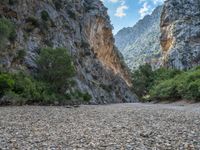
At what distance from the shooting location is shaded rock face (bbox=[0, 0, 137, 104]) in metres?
57.4

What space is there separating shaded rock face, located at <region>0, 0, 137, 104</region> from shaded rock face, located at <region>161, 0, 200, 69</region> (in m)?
20.2

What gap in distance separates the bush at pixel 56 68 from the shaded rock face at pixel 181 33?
72169 mm

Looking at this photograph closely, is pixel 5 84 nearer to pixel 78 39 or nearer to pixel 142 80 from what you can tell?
pixel 78 39

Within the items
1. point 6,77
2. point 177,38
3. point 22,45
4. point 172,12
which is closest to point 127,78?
point 177,38

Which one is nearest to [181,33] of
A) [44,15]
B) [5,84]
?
[44,15]

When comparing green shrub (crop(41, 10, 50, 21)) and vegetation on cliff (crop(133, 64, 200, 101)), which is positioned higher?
green shrub (crop(41, 10, 50, 21))

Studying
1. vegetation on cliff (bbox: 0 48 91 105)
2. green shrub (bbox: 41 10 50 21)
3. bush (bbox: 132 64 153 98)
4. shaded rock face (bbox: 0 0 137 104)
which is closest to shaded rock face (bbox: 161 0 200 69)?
bush (bbox: 132 64 153 98)

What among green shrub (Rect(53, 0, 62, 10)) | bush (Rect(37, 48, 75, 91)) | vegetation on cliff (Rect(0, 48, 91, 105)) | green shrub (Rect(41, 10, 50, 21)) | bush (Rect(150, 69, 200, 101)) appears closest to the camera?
vegetation on cliff (Rect(0, 48, 91, 105))

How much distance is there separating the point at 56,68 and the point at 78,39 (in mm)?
34988

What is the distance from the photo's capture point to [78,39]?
271ft

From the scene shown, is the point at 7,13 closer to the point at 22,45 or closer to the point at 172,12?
the point at 22,45

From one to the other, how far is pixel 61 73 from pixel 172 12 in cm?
9499

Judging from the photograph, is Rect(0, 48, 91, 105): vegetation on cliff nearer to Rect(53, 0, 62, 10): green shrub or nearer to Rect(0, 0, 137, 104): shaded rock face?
Rect(0, 0, 137, 104): shaded rock face

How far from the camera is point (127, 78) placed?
122250 millimetres
